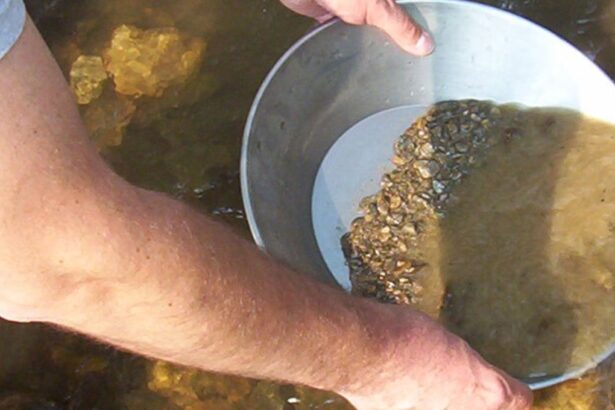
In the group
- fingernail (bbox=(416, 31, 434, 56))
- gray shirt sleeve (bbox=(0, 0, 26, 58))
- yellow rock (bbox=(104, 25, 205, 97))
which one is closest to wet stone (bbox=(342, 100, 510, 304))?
fingernail (bbox=(416, 31, 434, 56))

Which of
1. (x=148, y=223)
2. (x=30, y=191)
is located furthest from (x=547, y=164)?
(x=30, y=191)

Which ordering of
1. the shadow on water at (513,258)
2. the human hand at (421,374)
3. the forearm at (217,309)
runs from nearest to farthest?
the forearm at (217,309) < the human hand at (421,374) < the shadow on water at (513,258)

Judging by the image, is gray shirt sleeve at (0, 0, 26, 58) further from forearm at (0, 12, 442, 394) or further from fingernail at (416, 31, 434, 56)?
fingernail at (416, 31, 434, 56)

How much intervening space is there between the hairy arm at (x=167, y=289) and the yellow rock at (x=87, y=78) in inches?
37.9

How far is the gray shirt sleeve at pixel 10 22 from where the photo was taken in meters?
0.90

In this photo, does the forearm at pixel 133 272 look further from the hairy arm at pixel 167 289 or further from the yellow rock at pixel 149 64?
the yellow rock at pixel 149 64

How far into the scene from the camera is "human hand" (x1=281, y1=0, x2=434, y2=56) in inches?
61.6

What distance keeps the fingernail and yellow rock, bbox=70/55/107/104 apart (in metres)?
0.77

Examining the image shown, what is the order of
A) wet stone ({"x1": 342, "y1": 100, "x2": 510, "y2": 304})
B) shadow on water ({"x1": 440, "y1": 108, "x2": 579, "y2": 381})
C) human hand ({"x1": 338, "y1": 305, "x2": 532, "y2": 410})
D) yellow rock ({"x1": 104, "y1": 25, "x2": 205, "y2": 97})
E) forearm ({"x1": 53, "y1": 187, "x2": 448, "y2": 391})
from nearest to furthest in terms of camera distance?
forearm ({"x1": 53, "y1": 187, "x2": 448, "y2": 391}) < human hand ({"x1": 338, "y1": 305, "x2": 532, "y2": 410}) < shadow on water ({"x1": 440, "y1": 108, "x2": 579, "y2": 381}) < wet stone ({"x1": 342, "y1": 100, "x2": 510, "y2": 304}) < yellow rock ({"x1": 104, "y1": 25, "x2": 205, "y2": 97})

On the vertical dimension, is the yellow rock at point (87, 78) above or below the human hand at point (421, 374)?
below

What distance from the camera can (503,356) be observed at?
155cm

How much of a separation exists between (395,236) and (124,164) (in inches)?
26.1

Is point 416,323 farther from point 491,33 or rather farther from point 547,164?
point 491,33

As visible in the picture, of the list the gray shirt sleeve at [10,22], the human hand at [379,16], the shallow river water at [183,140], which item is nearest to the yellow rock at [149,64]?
the shallow river water at [183,140]
